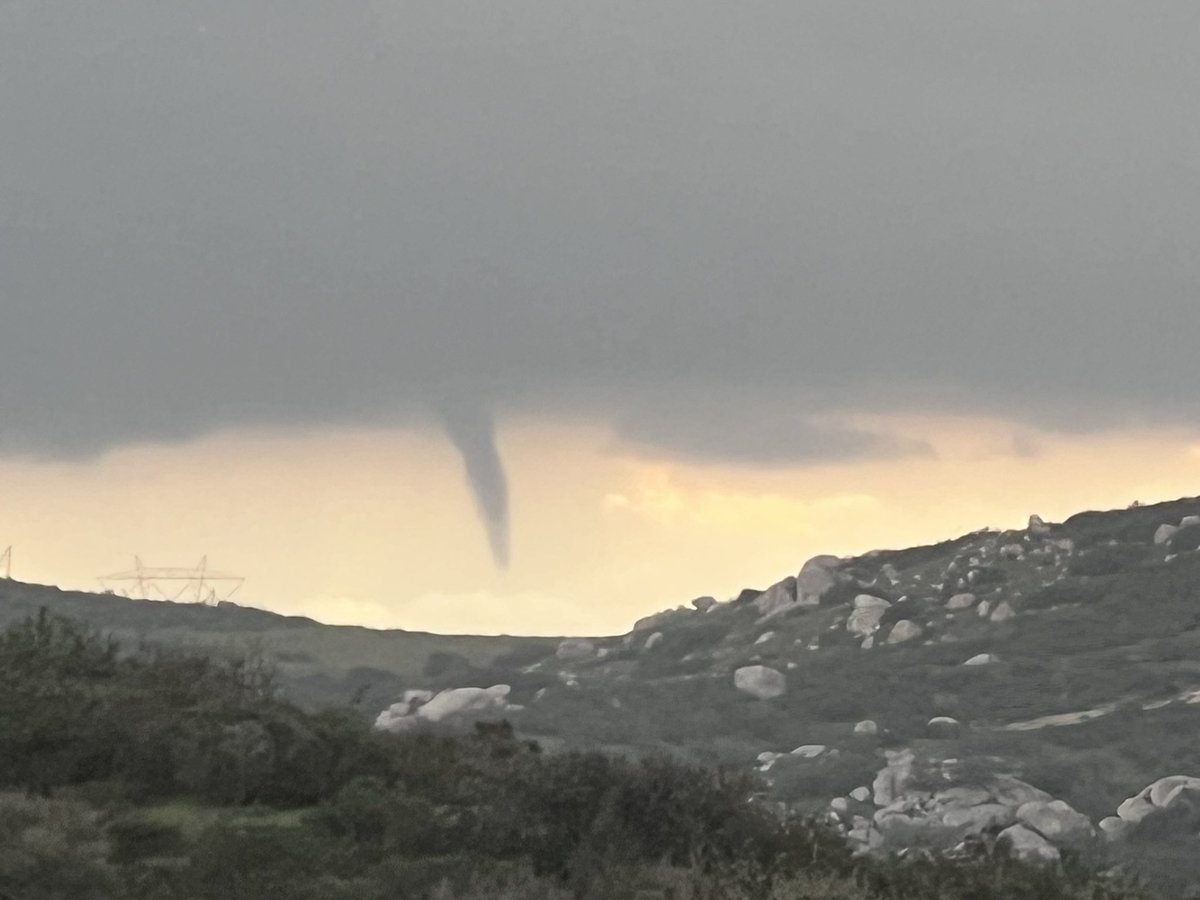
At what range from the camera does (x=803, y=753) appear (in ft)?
403

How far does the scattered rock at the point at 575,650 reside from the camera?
179500mm

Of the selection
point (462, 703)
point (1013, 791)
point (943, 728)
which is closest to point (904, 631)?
point (943, 728)

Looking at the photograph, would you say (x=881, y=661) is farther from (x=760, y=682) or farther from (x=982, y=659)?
(x=760, y=682)

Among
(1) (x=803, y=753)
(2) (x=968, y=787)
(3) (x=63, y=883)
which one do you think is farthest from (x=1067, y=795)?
(3) (x=63, y=883)

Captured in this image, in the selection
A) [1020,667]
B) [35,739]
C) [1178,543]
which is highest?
[1178,543]

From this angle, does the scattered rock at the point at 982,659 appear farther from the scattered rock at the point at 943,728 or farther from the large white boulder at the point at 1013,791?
the large white boulder at the point at 1013,791

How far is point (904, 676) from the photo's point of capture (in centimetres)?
14538

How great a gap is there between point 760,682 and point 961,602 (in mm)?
29541

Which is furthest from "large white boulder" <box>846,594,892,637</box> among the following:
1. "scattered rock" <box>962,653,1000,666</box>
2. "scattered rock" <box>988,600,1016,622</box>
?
"scattered rock" <box>962,653,1000,666</box>

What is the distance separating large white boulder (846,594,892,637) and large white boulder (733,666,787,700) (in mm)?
17349

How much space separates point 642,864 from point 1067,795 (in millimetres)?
92663

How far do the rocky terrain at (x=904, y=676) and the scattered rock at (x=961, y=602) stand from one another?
19 centimetres

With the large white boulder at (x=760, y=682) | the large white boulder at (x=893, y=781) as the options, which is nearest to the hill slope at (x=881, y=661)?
the large white boulder at (x=760, y=682)

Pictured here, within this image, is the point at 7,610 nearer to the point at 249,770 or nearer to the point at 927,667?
the point at 927,667
